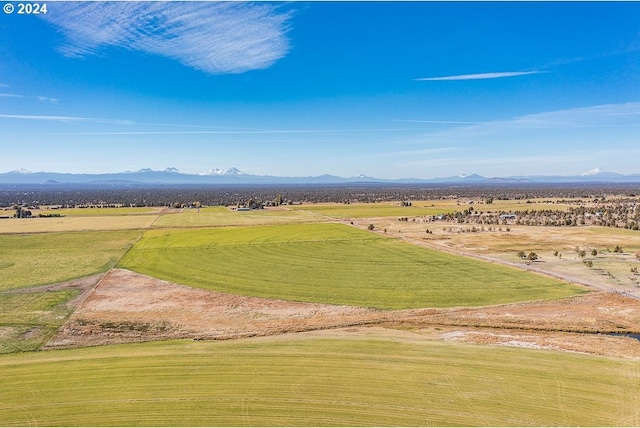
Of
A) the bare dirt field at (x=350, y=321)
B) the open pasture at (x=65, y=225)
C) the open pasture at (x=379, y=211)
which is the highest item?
the open pasture at (x=379, y=211)

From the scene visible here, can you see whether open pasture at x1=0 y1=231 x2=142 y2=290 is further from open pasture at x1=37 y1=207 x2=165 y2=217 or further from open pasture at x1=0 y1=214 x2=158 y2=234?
open pasture at x1=37 y1=207 x2=165 y2=217

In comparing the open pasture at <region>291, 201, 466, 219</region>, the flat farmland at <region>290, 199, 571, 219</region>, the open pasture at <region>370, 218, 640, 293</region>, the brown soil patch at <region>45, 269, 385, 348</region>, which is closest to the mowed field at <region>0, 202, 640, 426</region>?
the brown soil patch at <region>45, 269, 385, 348</region>

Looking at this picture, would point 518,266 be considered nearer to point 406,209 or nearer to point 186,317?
point 186,317

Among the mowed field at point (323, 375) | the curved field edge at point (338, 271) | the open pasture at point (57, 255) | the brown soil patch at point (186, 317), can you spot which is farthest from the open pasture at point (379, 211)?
the brown soil patch at point (186, 317)

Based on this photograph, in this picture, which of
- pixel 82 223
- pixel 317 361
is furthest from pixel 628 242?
pixel 82 223

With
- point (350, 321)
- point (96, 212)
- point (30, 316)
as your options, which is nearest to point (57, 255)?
point (30, 316)

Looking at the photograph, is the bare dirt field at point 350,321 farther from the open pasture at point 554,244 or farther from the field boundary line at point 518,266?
the open pasture at point 554,244
